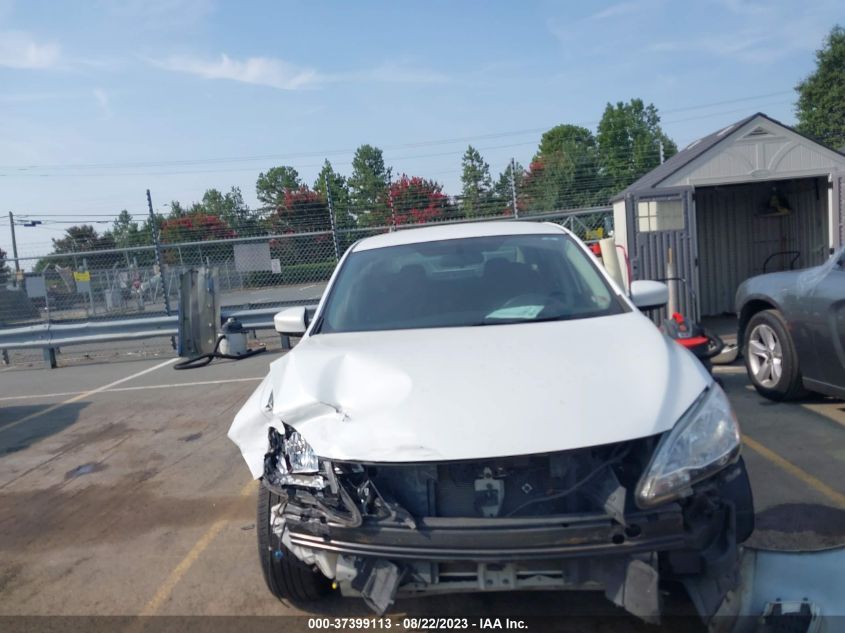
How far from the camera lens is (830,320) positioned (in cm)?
536

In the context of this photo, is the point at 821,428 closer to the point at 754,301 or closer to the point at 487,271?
the point at 754,301

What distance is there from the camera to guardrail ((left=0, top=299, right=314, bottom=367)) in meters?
12.0

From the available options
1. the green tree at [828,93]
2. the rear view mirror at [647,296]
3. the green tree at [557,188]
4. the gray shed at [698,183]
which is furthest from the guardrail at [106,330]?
the green tree at [828,93]

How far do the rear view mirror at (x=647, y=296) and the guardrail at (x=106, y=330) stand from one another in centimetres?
855

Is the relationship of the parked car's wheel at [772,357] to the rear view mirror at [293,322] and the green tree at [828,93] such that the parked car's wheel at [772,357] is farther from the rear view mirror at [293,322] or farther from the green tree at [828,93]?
the green tree at [828,93]

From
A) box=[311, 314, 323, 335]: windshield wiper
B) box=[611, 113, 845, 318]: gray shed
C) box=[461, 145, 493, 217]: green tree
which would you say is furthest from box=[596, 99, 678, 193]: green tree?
box=[311, 314, 323, 335]: windshield wiper

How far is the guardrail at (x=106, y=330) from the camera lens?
39.5 feet

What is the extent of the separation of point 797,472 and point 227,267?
13017 millimetres

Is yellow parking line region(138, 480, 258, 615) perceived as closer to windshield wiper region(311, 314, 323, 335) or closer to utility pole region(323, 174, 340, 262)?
windshield wiper region(311, 314, 323, 335)

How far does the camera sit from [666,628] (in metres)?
3.02

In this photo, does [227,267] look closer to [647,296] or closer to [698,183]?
[698,183]

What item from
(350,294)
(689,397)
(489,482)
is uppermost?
(350,294)

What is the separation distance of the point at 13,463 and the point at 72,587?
2.97 meters

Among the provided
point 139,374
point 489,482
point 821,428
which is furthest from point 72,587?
point 139,374
